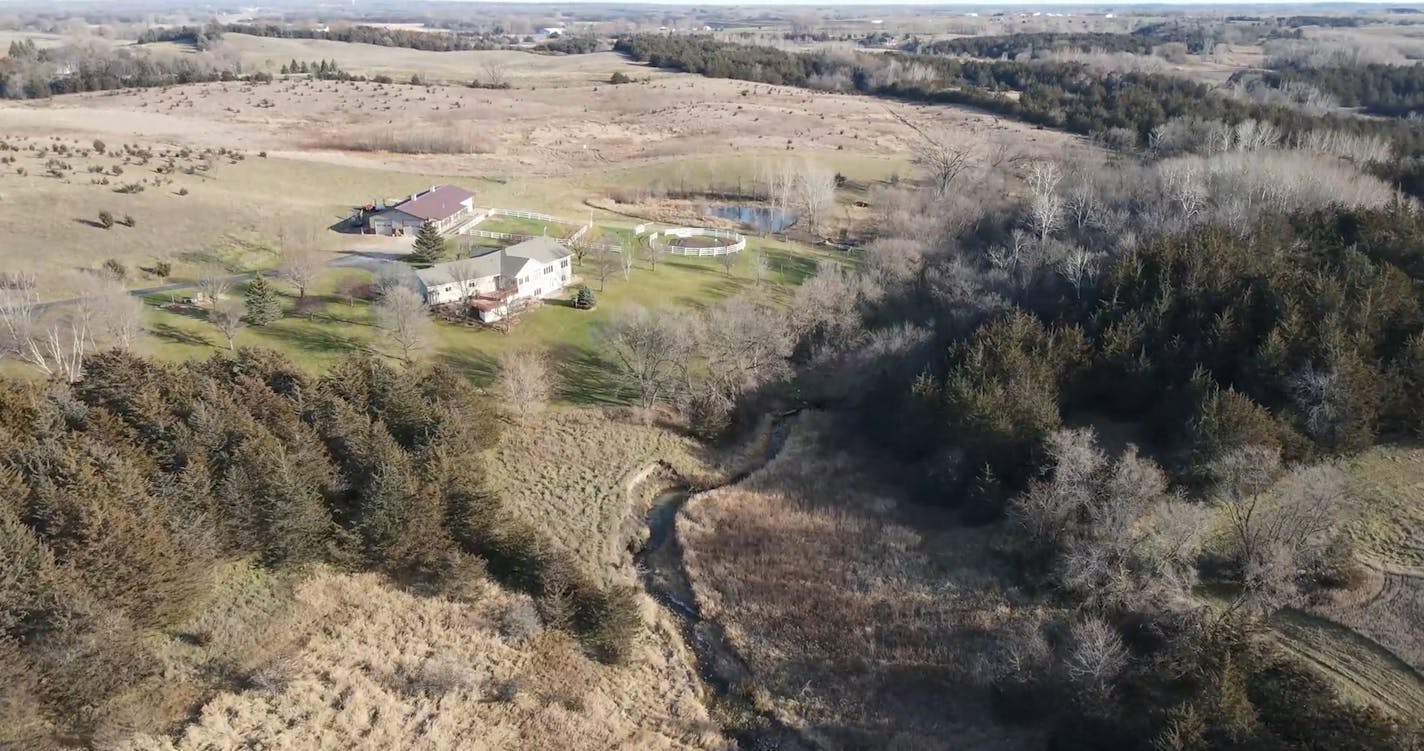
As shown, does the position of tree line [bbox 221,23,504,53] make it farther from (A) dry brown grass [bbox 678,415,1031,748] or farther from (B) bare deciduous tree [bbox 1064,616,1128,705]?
(B) bare deciduous tree [bbox 1064,616,1128,705]

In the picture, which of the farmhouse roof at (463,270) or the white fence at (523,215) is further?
the white fence at (523,215)

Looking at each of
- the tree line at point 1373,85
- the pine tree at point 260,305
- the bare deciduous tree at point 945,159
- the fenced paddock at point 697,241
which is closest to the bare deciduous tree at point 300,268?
the pine tree at point 260,305

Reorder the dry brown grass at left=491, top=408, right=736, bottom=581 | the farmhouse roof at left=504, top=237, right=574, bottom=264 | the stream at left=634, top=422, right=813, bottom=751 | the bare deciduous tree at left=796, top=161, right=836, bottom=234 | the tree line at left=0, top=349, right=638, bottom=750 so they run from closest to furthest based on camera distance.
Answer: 1. the tree line at left=0, top=349, right=638, bottom=750
2. the stream at left=634, top=422, right=813, bottom=751
3. the dry brown grass at left=491, top=408, right=736, bottom=581
4. the farmhouse roof at left=504, top=237, right=574, bottom=264
5. the bare deciduous tree at left=796, top=161, right=836, bottom=234

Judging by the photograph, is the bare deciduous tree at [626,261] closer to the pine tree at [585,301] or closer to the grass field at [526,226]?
the pine tree at [585,301]

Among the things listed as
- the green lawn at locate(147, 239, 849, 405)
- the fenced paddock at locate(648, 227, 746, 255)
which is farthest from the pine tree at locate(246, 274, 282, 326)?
the fenced paddock at locate(648, 227, 746, 255)

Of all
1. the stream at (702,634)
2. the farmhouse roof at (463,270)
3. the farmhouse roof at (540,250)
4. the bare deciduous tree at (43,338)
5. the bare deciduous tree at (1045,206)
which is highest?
the bare deciduous tree at (1045,206)

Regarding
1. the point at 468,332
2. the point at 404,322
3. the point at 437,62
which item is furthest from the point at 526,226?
the point at 437,62
